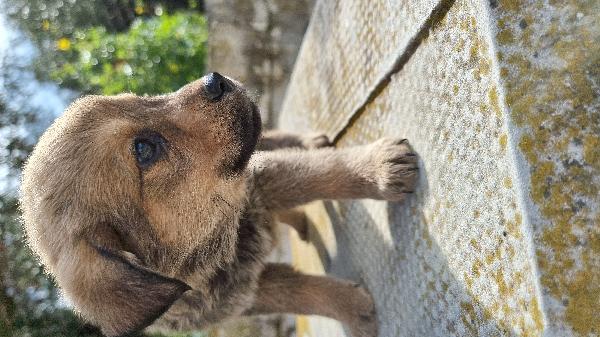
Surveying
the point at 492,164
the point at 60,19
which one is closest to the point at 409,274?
the point at 492,164

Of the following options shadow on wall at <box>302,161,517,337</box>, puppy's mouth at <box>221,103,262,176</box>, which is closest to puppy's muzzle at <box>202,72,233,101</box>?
puppy's mouth at <box>221,103,262,176</box>

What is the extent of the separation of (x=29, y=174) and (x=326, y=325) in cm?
222

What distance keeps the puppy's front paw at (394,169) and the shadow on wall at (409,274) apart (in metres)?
0.06

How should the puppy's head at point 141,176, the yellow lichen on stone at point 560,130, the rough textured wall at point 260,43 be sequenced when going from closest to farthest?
the yellow lichen on stone at point 560,130, the puppy's head at point 141,176, the rough textured wall at point 260,43

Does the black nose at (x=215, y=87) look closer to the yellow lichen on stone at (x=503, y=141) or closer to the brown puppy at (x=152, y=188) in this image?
the brown puppy at (x=152, y=188)

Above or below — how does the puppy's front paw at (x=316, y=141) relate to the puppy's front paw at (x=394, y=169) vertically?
below

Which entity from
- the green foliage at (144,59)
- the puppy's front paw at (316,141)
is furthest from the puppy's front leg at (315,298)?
the green foliage at (144,59)

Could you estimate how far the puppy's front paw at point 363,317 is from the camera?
9.16 ft

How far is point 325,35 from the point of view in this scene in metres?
3.55

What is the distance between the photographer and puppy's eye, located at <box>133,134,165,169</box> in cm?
228

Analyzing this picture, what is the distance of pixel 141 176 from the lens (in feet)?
7.52

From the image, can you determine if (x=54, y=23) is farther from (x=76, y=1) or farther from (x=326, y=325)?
(x=326, y=325)

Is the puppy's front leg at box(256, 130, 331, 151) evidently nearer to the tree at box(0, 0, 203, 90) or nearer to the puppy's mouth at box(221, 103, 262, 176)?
the puppy's mouth at box(221, 103, 262, 176)

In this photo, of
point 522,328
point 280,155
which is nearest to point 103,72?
point 280,155
